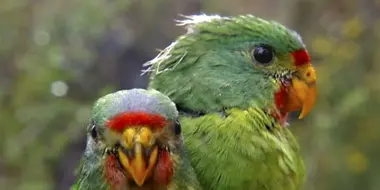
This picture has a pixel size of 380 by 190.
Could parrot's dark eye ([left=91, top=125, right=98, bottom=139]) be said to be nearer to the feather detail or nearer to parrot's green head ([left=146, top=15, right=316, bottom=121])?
the feather detail

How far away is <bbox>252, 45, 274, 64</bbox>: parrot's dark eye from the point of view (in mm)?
1978

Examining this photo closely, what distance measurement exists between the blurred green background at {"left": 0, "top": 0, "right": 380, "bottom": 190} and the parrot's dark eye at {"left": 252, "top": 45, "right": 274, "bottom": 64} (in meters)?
1.06

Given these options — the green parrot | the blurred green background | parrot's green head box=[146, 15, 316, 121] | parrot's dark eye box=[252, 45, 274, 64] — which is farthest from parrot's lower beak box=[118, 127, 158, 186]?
the blurred green background

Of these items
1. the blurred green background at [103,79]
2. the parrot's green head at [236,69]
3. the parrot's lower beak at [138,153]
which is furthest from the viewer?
the blurred green background at [103,79]

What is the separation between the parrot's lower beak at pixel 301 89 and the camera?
2006mm

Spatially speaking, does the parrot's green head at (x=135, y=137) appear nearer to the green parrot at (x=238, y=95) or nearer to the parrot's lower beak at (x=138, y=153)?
the parrot's lower beak at (x=138, y=153)

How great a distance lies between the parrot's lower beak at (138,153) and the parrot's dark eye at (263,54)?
592mm

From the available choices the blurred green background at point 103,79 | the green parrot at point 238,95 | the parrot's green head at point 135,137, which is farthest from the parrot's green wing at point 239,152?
the blurred green background at point 103,79

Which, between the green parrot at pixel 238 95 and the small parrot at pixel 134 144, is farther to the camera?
the green parrot at pixel 238 95

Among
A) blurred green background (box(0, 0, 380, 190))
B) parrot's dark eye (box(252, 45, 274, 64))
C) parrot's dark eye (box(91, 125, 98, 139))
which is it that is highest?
A: parrot's dark eye (box(252, 45, 274, 64))

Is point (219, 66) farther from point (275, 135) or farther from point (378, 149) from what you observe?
point (378, 149)

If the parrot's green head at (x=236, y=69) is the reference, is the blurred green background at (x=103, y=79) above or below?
below

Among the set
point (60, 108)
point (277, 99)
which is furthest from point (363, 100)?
point (60, 108)

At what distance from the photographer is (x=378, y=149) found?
3.10 m
